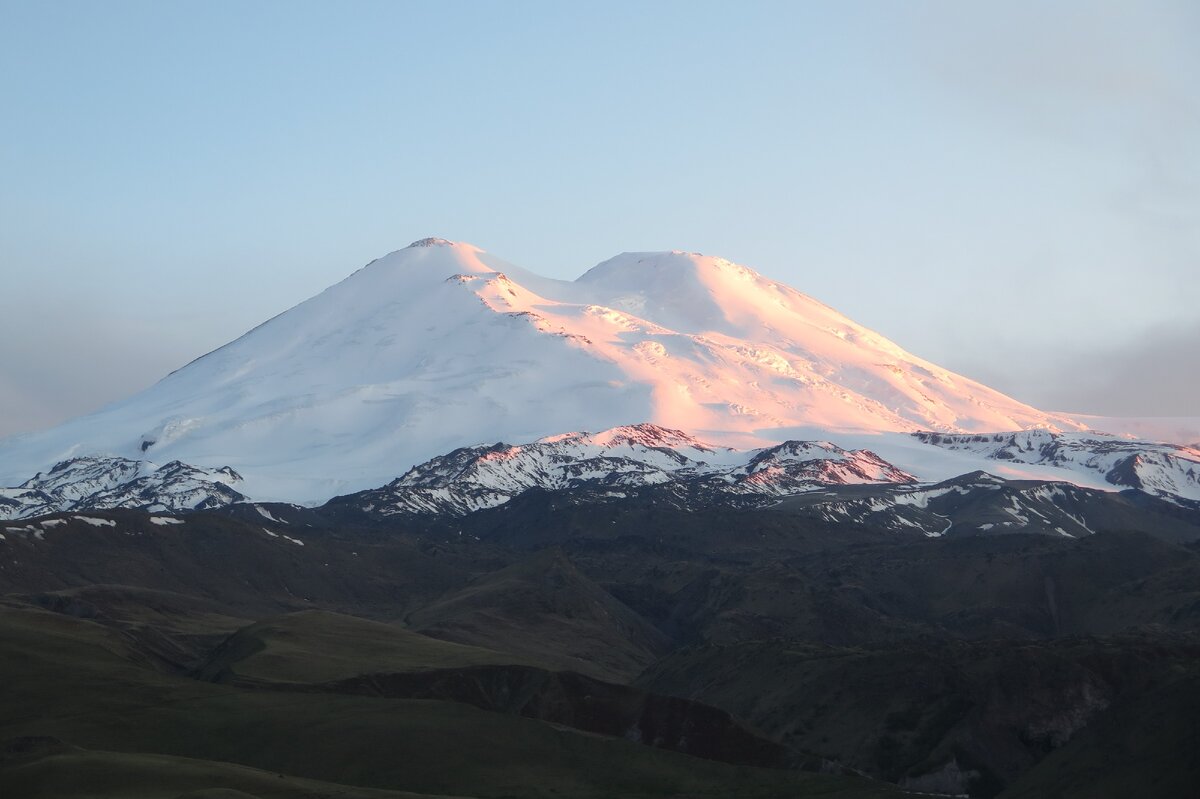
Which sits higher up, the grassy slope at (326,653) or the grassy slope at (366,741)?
the grassy slope at (326,653)

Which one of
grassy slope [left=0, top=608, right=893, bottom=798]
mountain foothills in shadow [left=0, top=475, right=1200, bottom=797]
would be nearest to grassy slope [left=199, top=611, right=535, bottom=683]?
mountain foothills in shadow [left=0, top=475, right=1200, bottom=797]

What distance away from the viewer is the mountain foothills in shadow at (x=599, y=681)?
76.2 m

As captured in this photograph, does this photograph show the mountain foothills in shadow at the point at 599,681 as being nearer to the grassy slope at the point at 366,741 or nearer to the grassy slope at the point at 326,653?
the grassy slope at the point at 366,741

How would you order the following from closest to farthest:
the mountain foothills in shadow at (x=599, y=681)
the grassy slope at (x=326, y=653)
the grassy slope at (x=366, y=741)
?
1. the mountain foothills in shadow at (x=599, y=681)
2. the grassy slope at (x=366, y=741)
3. the grassy slope at (x=326, y=653)

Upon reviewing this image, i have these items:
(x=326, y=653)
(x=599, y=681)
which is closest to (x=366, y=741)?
(x=599, y=681)

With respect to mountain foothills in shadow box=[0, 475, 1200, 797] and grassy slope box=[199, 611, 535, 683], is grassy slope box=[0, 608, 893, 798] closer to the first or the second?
mountain foothills in shadow box=[0, 475, 1200, 797]

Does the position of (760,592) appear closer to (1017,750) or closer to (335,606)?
(335,606)

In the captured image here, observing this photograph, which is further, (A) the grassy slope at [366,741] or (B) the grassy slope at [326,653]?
(B) the grassy slope at [326,653]

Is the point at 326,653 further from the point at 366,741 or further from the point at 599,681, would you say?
the point at 366,741

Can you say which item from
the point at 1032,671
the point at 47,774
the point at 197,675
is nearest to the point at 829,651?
the point at 1032,671

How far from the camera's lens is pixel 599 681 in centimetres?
10612

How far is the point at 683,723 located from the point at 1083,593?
80663mm

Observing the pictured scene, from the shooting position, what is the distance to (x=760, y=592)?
172 meters

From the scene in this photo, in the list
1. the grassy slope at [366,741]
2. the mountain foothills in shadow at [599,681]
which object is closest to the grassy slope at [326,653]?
the mountain foothills in shadow at [599,681]
